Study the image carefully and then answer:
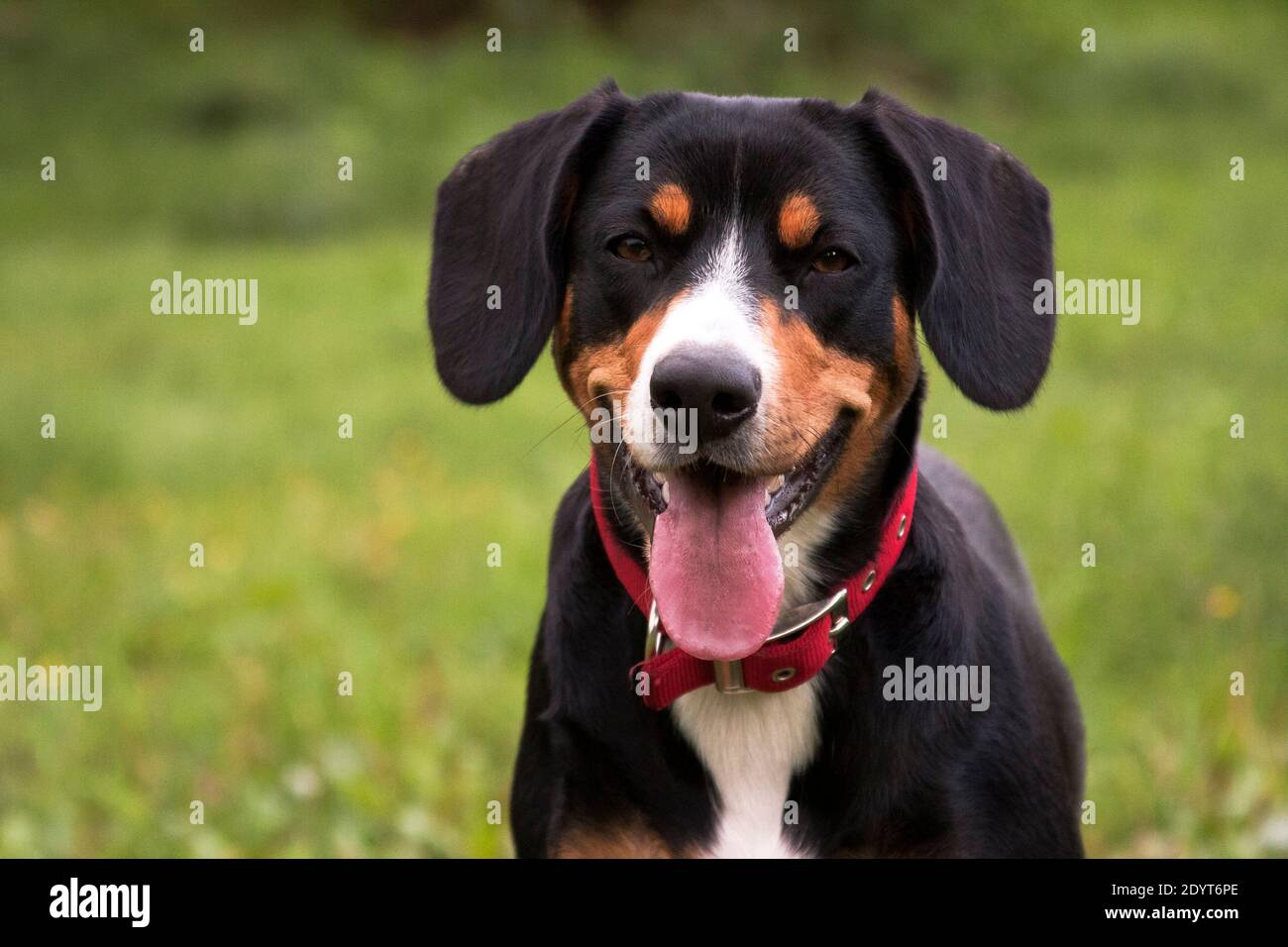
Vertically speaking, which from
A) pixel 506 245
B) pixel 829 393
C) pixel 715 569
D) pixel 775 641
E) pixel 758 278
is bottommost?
pixel 775 641

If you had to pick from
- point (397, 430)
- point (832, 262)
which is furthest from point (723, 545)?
point (397, 430)

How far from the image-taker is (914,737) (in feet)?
10.2

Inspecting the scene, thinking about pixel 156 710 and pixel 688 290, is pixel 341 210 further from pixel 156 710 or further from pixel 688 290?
pixel 688 290

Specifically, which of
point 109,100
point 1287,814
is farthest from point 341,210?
point 1287,814

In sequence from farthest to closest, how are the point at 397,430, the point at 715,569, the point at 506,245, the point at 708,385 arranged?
the point at 397,430, the point at 506,245, the point at 715,569, the point at 708,385

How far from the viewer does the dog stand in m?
3.08

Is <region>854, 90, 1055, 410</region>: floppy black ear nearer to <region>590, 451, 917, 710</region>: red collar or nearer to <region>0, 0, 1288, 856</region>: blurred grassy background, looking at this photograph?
<region>590, 451, 917, 710</region>: red collar

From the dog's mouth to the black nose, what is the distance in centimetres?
15

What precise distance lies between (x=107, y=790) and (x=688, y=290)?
8.90 ft

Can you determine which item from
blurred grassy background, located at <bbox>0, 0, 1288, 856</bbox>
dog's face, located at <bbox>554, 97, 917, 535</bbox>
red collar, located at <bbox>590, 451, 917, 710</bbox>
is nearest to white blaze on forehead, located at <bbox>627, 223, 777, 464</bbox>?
dog's face, located at <bbox>554, 97, 917, 535</bbox>

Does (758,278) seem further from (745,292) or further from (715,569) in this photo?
(715,569)

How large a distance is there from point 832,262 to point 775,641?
74 centimetres

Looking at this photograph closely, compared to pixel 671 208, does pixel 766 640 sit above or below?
below

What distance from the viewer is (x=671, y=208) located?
318 centimetres
